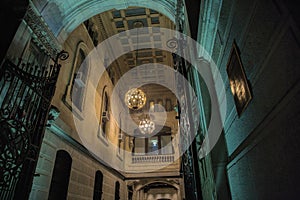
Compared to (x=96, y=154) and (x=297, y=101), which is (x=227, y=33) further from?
(x=96, y=154)

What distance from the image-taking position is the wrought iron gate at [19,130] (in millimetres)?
2605

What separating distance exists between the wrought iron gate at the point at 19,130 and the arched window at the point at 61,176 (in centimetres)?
A: 211

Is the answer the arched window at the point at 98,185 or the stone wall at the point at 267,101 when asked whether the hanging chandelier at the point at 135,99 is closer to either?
the arched window at the point at 98,185

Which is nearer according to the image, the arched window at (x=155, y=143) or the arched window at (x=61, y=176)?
the arched window at (x=61, y=176)

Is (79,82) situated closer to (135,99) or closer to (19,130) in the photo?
(135,99)

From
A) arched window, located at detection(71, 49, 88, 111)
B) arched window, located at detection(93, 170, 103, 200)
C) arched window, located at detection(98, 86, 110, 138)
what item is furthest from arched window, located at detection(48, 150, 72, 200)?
arched window, located at detection(98, 86, 110, 138)

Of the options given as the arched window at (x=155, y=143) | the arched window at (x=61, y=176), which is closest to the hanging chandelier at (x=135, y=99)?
the arched window at (x=61, y=176)

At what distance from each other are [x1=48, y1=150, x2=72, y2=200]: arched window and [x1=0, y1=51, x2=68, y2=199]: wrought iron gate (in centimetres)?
211

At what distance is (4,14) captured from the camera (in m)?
2.95

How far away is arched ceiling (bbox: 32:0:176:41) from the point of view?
14.3ft

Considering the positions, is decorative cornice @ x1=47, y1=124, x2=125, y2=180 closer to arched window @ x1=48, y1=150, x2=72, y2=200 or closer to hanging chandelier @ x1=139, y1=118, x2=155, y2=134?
arched window @ x1=48, y1=150, x2=72, y2=200

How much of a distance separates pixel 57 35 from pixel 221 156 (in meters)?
4.65

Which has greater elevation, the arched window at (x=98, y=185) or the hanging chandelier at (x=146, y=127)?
the hanging chandelier at (x=146, y=127)

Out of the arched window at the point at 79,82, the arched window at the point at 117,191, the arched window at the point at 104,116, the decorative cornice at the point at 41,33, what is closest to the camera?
the decorative cornice at the point at 41,33
